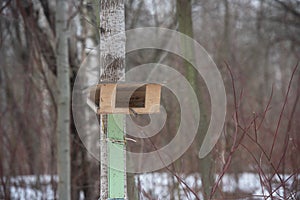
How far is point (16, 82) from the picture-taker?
8.28 m

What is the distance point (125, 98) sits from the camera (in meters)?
2.45

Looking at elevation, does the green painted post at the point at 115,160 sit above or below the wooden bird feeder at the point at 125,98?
below

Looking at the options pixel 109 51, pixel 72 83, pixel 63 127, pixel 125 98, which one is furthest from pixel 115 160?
pixel 72 83

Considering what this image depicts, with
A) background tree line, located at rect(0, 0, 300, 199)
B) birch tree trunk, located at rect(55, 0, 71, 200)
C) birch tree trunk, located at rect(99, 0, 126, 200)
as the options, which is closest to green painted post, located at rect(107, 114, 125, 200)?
birch tree trunk, located at rect(99, 0, 126, 200)

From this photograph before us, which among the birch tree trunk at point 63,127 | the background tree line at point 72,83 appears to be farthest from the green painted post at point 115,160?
the birch tree trunk at point 63,127

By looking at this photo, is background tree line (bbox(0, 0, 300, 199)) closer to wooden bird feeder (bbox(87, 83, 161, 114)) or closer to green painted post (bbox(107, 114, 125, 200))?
green painted post (bbox(107, 114, 125, 200))

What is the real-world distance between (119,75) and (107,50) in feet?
0.48

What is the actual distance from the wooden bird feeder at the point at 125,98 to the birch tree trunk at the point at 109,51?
0.09 m

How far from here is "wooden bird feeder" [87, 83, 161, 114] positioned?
2.28m

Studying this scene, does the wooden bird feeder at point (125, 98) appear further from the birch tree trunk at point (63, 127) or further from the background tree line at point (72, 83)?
the birch tree trunk at point (63, 127)

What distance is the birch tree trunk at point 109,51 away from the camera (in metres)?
2.41

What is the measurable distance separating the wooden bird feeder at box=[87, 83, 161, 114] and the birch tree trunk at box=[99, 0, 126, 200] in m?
0.09

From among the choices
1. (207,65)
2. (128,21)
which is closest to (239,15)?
(207,65)

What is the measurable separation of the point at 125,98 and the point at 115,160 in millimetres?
329
